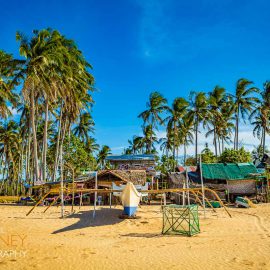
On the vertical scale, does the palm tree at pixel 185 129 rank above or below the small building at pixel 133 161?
above

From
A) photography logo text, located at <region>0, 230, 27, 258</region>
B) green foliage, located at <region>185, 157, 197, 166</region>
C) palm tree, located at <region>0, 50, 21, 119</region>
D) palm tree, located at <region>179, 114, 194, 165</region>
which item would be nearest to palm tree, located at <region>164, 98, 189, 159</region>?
palm tree, located at <region>179, 114, 194, 165</region>

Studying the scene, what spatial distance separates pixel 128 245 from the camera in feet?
35.9

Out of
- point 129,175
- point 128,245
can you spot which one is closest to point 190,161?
point 129,175

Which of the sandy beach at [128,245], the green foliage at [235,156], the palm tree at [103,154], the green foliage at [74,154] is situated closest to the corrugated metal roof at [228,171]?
the green foliage at [235,156]

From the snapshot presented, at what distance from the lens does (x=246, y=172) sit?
2750cm

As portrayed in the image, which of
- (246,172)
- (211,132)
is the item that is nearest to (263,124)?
(211,132)

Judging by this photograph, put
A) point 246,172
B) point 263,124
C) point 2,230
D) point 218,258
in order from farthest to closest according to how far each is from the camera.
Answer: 1. point 263,124
2. point 246,172
3. point 2,230
4. point 218,258

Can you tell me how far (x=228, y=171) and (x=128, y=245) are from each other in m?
19.2

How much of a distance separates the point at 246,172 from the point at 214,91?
1681 centimetres

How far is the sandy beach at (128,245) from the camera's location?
8.41 m

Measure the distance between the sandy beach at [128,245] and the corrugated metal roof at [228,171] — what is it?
10.5m

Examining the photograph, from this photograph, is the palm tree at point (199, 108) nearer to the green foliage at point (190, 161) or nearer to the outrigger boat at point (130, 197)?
the green foliage at point (190, 161)

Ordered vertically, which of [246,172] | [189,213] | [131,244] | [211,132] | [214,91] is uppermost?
[214,91]

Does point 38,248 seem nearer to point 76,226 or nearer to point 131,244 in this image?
point 131,244
